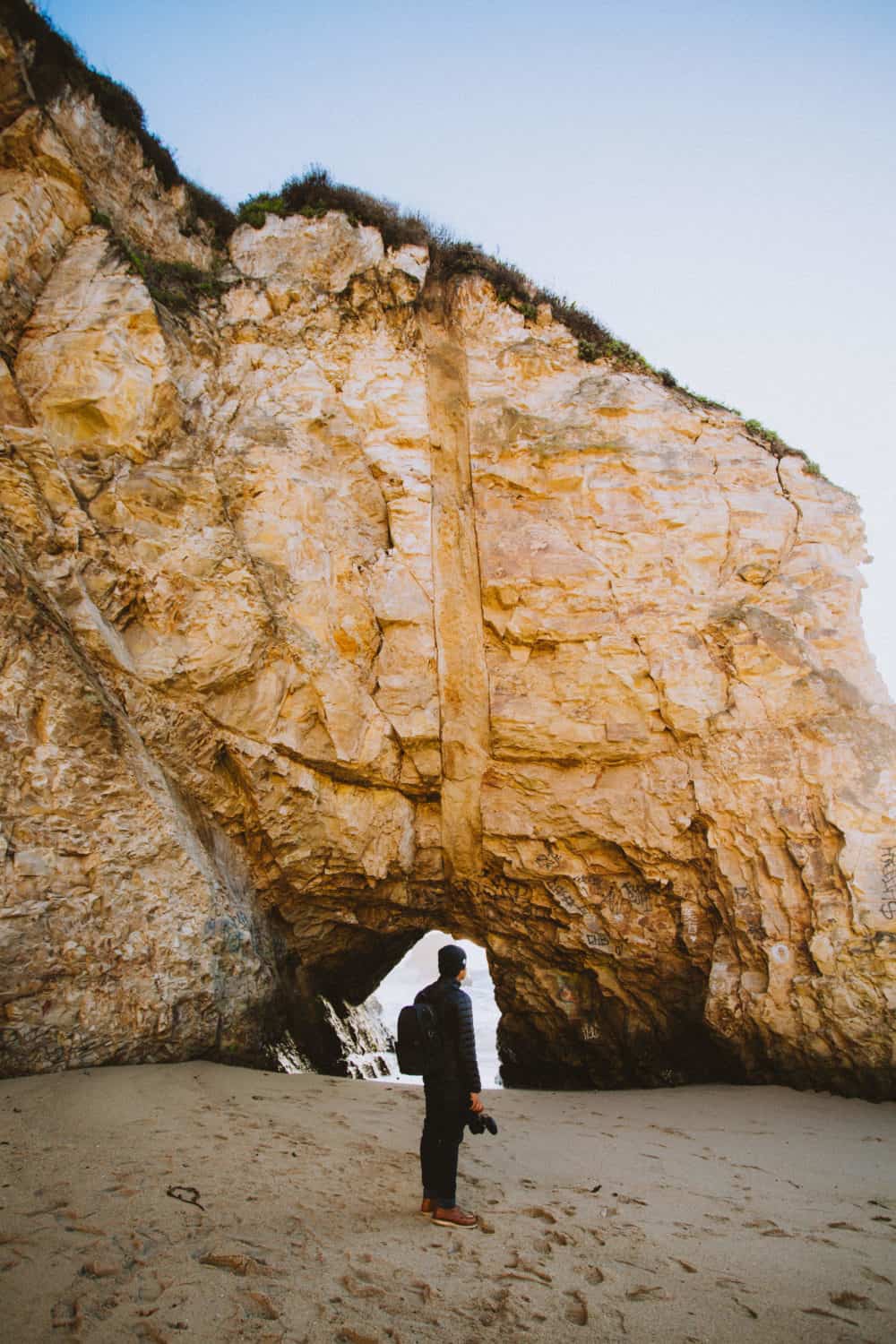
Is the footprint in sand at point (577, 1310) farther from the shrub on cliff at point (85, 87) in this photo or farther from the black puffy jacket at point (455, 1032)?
the shrub on cliff at point (85, 87)

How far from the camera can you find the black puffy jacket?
3400 millimetres

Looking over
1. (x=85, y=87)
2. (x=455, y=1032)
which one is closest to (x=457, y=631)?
(x=455, y=1032)

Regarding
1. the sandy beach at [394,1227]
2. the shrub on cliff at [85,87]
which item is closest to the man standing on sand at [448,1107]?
the sandy beach at [394,1227]

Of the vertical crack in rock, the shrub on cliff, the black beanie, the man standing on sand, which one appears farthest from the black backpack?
the shrub on cliff

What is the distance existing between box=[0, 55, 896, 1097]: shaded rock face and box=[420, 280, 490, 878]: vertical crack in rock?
0.16ft

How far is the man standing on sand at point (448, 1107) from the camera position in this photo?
3.28 m

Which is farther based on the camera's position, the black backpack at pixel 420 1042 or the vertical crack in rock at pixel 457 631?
the vertical crack in rock at pixel 457 631

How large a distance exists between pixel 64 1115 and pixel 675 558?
7.70 m

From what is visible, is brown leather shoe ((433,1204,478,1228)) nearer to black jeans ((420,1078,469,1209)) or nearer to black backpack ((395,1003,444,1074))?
black jeans ((420,1078,469,1209))

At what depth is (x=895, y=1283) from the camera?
278 cm

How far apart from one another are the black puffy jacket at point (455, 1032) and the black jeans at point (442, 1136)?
0.06 metres

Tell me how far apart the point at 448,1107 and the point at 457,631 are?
550 centimetres

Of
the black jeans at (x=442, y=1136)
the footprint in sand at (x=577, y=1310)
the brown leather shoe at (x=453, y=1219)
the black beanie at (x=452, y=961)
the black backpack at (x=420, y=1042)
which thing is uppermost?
the black beanie at (x=452, y=961)

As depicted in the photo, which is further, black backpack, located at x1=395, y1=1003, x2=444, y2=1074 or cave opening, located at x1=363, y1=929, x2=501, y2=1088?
cave opening, located at x1=363, y1=929, x2=501, y2=1088
